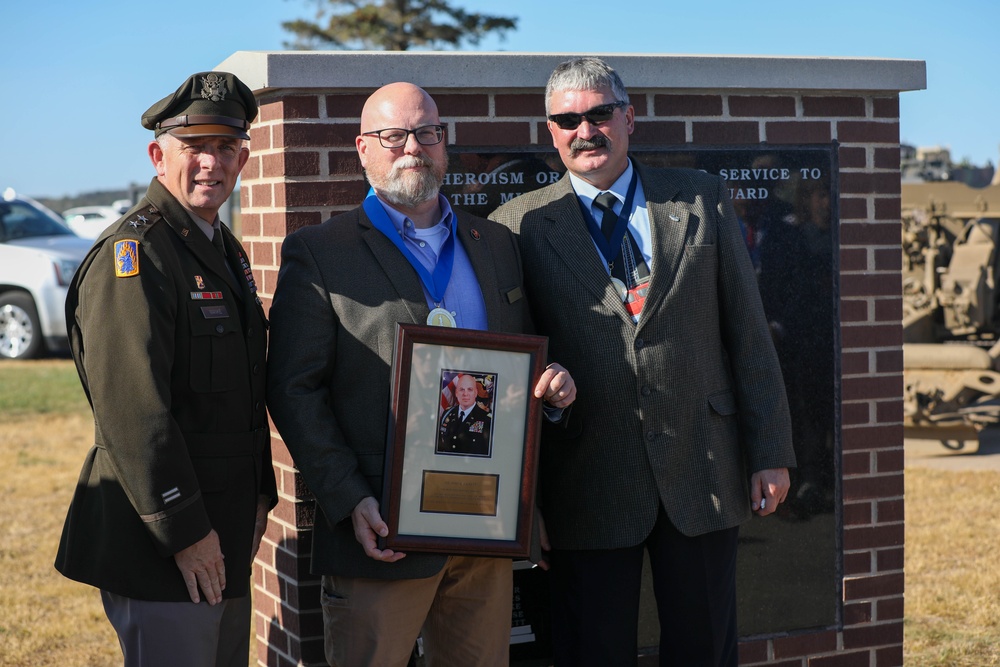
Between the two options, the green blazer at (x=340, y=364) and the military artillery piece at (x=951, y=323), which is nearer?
the green blazer at (x=340, y=364)

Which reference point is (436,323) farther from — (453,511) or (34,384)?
(34,384)

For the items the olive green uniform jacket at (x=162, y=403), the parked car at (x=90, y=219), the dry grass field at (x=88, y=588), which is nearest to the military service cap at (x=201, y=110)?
the olive green uniform jacket at (x=162, y=403)

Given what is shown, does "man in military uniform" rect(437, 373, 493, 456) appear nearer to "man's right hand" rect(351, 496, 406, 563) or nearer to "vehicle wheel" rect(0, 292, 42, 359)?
"man's right hand" rect(351, 496, 406, 563)

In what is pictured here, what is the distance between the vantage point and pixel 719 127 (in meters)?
3.83

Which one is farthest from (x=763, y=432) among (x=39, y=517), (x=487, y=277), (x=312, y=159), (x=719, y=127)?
(x=39, y=517)

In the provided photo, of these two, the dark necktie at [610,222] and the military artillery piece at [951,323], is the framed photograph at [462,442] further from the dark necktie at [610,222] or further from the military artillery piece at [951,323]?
the military artillery piece at [951,323]

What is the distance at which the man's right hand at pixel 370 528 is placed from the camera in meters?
2.64

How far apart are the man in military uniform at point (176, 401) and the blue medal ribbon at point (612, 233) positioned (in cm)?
94

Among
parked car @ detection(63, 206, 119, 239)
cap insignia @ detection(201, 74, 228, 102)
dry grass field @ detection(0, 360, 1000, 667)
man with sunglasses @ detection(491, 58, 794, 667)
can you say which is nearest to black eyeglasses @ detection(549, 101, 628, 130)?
man with sunglasses @ detection(491, 58, 794, 667)

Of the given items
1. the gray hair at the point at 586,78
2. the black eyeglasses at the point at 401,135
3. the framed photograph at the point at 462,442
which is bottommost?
the framed photograph at the point at 462,442

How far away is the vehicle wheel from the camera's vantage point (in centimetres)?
1401

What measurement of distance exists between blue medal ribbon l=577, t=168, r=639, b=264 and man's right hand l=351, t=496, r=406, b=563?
3.13 ft

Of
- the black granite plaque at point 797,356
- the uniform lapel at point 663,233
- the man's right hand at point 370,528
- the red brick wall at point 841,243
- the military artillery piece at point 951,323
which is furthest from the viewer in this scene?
the military artillery piece at point 951,323

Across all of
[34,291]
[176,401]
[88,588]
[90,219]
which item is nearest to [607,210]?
[176,401]
